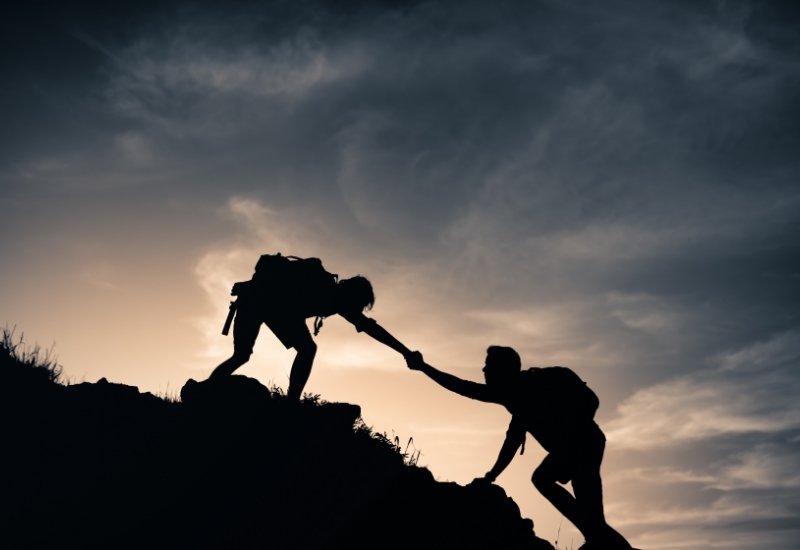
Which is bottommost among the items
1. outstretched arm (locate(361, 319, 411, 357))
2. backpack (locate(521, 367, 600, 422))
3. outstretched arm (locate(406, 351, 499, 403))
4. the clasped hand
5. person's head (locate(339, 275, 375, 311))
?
backpack (locate(521, 367, 600, 422))

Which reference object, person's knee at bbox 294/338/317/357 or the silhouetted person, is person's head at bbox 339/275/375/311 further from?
the silhouetted person

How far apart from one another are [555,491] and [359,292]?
3.79 metres

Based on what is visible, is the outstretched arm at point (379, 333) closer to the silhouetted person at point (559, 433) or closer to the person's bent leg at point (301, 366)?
the person's bent leg at point (301, 366)

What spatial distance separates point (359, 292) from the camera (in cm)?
781

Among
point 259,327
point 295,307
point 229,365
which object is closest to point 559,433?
point 295,307

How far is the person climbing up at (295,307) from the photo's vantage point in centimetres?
760

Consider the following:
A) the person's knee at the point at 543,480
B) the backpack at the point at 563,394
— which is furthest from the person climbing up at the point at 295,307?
the person's knee at the point at 543,480

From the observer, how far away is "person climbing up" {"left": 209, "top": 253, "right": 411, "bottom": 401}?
299 inches

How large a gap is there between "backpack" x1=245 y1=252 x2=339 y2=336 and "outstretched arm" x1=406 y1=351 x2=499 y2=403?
1.64 meters

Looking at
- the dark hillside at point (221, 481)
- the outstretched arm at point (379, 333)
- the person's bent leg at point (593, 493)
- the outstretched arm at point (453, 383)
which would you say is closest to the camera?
the person's bent leg at point (593, 493)

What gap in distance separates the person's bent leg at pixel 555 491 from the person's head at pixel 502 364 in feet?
3.08

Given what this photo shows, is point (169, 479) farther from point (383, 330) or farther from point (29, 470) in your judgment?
point (383, 330)

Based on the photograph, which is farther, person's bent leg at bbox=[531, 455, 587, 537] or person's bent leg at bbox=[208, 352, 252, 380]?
person's bent leg at bbox=[208, 352, 252, 380]

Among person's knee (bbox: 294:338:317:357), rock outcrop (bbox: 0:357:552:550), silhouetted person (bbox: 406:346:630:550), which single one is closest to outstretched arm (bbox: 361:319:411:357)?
person's knee (bbox: 294:338:317:357)
